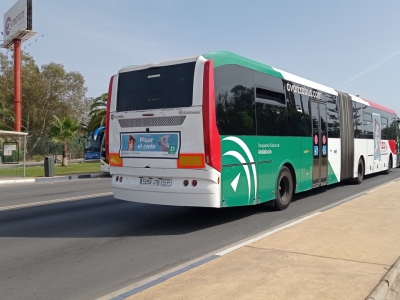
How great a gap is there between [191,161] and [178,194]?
2.22 feet

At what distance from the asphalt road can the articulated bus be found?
2.07 feet

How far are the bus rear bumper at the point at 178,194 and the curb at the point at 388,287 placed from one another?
3.29 metres

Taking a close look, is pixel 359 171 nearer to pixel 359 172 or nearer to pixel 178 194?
pixel 359 172

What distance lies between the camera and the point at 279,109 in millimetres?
10016

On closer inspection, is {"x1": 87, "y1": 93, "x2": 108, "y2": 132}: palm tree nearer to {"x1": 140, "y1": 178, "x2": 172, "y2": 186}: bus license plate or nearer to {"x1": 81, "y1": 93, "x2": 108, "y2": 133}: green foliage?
{"x1": 81, "y1": 93, "x2": 108, "y2": 133}: green foliage

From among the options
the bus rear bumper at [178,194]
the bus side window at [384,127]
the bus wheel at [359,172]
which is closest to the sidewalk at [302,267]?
the bus rear bumper at [178,194]

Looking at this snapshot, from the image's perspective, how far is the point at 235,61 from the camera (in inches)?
336

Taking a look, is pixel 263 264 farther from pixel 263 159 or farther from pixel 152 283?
pixel 263 159

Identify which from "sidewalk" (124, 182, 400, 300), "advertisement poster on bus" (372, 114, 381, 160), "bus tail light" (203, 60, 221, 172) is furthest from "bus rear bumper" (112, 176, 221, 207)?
"advertisement poster on bus" (372, 114, 381, 160)

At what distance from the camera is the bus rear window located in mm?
7969

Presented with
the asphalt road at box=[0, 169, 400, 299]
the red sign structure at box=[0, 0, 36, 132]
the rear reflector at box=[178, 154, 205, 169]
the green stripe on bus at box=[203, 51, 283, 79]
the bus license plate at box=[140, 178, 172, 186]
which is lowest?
the asphalt road at box=[0, 169, 400, 299]

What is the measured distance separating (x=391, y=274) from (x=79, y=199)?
9.84 m

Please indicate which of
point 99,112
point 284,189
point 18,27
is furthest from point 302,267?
point 18,27

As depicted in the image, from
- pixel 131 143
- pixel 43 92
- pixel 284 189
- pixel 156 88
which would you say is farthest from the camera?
pixel 43 92
